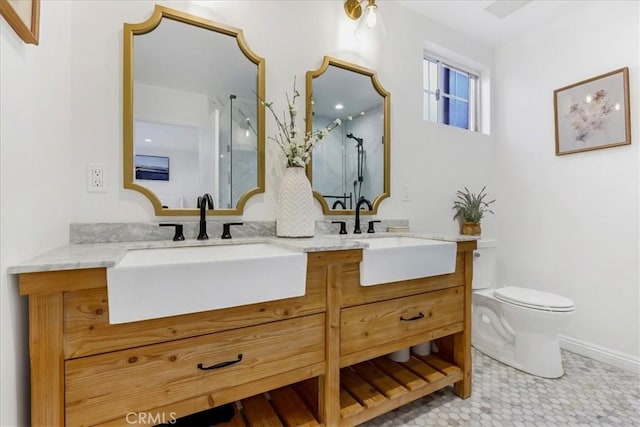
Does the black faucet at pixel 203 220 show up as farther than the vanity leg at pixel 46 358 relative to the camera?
Yes

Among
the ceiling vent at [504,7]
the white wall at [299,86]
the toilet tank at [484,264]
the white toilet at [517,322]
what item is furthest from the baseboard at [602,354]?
the ceiling vent at [504,7]

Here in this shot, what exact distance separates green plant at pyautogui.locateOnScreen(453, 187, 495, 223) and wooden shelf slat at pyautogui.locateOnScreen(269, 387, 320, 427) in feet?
5.96

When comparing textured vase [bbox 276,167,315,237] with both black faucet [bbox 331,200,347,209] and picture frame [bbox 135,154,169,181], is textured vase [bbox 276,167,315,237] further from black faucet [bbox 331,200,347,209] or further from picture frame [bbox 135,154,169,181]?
picture frame [bbox 135,154,169,181]

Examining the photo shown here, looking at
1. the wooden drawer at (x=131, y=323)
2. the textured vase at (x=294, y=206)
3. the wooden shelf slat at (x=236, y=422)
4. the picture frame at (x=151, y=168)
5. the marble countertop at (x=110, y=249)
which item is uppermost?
the picture frame at (x=151, y=168)

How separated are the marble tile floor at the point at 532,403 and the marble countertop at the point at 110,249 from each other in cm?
87

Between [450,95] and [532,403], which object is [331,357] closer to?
[532,403]

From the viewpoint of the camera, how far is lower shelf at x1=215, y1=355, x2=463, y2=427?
4.06 ft

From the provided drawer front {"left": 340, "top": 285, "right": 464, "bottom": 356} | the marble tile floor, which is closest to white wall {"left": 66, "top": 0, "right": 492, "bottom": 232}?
drawer front {"left": 340, "top": 285, "right": 464, "bottom": 356}

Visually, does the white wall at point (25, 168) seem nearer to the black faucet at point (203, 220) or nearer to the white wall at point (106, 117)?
the white wall at point (106, 117)

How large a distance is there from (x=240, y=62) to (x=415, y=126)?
131 cm

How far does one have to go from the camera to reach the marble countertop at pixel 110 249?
740mm

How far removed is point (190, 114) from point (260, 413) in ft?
4.64

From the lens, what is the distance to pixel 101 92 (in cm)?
126

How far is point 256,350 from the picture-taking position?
1.02 m
